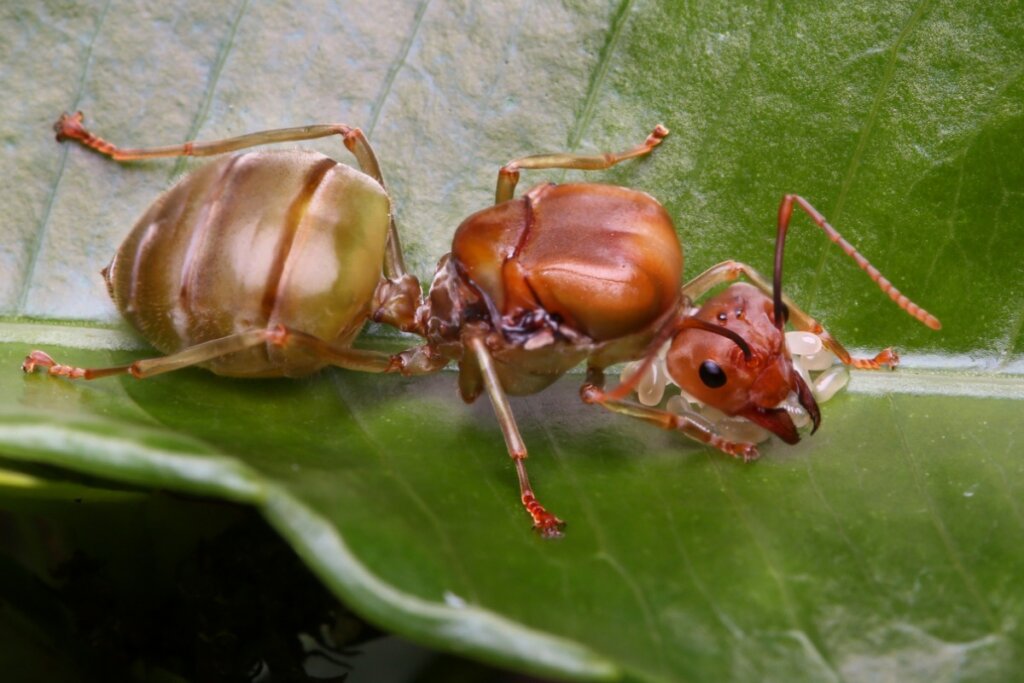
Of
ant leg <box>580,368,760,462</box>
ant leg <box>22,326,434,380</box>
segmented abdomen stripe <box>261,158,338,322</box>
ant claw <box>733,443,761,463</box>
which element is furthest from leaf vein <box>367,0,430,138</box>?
ant claw <box>733,443,761,463</box>

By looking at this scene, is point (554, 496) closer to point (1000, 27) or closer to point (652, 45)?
point (652, 45)

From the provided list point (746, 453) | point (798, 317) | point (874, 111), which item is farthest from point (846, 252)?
point (746, 453)

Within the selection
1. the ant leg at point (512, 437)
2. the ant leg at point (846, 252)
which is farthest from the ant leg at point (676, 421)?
→ the ant leg at point (846, 252)

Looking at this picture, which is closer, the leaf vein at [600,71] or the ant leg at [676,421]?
the ant leg at [676,421]

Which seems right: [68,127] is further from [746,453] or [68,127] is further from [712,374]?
[746,453]

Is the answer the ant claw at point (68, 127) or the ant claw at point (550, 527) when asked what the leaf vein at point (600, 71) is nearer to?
the ant claw at point (550, 527)

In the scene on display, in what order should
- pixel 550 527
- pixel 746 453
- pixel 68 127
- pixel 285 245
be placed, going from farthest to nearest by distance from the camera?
pixel 68 127 < pixel 285 245 < pixel 746 453 < pixel 550 527
